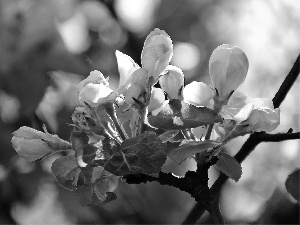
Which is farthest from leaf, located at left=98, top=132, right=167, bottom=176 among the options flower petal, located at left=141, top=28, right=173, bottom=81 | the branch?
the branch

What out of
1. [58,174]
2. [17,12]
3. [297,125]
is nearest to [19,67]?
[17,12]

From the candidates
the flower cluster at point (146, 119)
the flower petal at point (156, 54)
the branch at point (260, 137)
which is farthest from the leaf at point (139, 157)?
the branch at point (260, 137)

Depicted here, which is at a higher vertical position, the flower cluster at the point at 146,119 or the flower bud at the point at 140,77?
the flower bud at the point at 140,77

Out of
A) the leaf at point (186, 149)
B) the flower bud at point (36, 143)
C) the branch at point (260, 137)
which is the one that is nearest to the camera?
the leaf at point (186, 149)

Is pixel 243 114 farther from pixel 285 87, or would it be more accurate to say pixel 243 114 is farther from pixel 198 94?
pixel 285 87

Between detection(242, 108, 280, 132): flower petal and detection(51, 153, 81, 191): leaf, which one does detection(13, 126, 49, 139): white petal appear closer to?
detection(51, 153, 81, 191): leaf

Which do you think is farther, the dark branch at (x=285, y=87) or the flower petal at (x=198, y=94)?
the dark branch at (x=285, y=87)

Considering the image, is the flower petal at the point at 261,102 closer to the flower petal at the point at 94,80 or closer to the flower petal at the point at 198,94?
the flower petal at the point at 198,94
